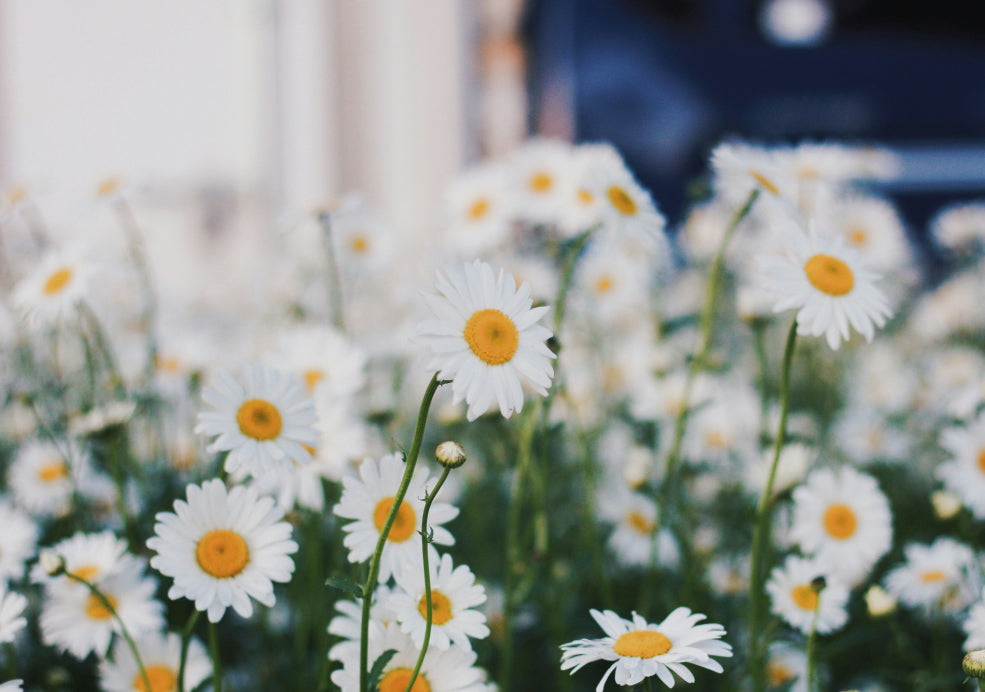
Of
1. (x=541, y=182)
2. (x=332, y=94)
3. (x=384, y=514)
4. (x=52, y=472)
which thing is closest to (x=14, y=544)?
(x=52, y=472)

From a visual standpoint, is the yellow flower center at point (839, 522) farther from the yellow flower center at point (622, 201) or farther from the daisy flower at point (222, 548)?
the daisy flower at point (222, 548)

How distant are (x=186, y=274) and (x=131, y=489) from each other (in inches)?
111

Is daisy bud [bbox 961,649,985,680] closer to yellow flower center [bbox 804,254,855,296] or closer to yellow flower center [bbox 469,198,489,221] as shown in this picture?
yellow flower center [bbox 804,254,855,296]

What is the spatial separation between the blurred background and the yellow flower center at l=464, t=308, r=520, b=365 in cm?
324

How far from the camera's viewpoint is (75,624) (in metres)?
0.86

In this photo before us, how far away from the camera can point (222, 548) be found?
2.28 ft

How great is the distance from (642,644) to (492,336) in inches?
10.2

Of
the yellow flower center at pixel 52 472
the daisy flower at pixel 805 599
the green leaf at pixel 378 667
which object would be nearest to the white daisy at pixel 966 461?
the daisy flower at pixel 805 599

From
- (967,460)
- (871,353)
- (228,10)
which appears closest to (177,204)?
(228,10)

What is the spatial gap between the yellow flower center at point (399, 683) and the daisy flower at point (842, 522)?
50 cm

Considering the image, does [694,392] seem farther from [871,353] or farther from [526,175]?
[871,353]

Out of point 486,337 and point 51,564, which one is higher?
point 486,337

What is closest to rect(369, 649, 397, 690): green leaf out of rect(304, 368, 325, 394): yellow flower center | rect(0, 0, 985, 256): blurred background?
rect(304, 368, 325, 394): yellow flower center

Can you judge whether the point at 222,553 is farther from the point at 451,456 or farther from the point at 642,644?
the point at 642,644
